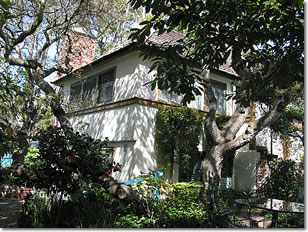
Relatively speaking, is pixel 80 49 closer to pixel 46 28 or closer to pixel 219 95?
pixel 46 28

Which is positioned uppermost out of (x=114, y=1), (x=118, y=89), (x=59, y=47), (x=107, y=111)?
(x=114, y=1)

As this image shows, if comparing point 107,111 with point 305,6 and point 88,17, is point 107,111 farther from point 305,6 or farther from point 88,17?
point 305,6

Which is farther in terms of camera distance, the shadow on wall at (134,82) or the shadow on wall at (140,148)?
the shadow on wall at (134,82)

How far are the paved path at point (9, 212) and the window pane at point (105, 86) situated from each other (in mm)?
5094

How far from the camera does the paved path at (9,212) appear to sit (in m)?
6.52

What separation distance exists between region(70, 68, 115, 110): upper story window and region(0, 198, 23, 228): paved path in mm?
4185

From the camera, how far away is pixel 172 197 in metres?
6.68

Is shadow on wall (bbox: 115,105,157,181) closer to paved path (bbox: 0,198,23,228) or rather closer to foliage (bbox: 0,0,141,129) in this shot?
foliage (bbox: 0,0,141,129)

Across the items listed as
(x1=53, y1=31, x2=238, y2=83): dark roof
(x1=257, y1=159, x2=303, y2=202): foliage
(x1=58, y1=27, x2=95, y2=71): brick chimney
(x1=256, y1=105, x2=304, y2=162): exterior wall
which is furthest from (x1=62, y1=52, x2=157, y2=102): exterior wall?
(x1=256, y1=105, x2=304, y2=162): exterior wall

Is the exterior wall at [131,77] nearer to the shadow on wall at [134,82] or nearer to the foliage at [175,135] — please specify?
the shadow on wall at [134,82]

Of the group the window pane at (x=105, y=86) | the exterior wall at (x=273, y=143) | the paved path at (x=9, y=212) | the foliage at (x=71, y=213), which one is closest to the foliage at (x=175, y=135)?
the window pane at (x=105, y=86)

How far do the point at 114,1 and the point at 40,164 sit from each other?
31.6ft

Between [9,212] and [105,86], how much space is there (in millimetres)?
6053

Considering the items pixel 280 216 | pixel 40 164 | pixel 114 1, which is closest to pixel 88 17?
pixel 114 1
